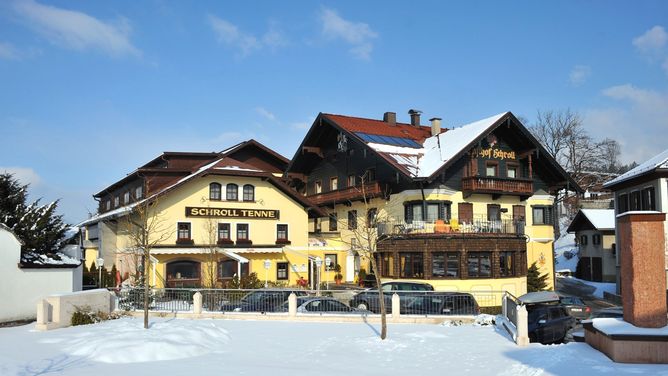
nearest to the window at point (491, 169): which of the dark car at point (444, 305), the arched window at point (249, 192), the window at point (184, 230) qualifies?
the arched window at point (249, 192)

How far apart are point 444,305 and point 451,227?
449 inches

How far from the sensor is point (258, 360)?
49.5ft

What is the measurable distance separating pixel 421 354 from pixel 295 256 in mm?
22795

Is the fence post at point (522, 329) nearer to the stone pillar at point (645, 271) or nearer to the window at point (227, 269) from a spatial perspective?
the stone pillar at point (645, 271)

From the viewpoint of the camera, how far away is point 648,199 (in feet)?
107

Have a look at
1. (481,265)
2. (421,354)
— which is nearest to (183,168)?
(481,265)

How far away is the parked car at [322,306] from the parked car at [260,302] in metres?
0.39

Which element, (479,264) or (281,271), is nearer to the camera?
(479,264)

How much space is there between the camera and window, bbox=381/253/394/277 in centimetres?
3353

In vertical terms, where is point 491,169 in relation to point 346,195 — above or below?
Result: above

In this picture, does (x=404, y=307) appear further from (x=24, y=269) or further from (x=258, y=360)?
(x=24, y=269)

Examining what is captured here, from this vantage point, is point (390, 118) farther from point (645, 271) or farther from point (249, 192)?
point (645, 271)

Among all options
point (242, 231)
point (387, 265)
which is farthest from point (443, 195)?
point (242, 231)

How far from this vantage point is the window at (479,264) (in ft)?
107
